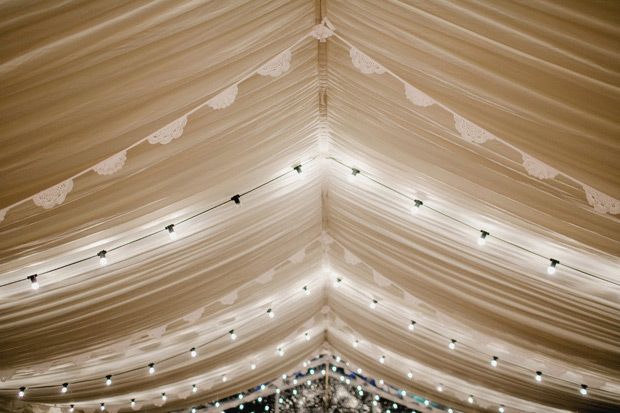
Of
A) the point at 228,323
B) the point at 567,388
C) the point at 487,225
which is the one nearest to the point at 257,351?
the point at 228,323

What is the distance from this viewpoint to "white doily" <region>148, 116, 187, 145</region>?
2221 mm

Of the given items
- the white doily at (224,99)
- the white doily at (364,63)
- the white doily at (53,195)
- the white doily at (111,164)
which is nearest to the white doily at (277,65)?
the white doily at (224,99)

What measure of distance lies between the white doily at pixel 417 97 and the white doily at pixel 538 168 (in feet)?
2.08

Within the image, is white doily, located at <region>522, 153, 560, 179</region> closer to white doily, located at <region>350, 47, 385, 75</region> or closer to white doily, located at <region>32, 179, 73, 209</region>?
white doily, located at <region>350, 47, 385, 75</region>

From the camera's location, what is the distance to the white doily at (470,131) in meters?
2.17

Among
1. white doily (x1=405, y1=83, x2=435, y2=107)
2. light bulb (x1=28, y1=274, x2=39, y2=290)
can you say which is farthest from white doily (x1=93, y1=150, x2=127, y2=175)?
white doily (x1=405, y1=83, x2=435, y2=107)

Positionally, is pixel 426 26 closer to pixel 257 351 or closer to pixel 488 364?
pixel 488 364

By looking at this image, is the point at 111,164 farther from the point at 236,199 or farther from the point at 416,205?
the point at 416,205

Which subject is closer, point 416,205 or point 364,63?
point 364,63

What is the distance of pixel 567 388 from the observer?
197 inches

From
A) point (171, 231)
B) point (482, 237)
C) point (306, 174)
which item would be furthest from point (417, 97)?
point (171, 231)

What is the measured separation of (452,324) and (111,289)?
384 cm

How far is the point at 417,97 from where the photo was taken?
7.29ft

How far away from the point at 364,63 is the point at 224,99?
89 cm
